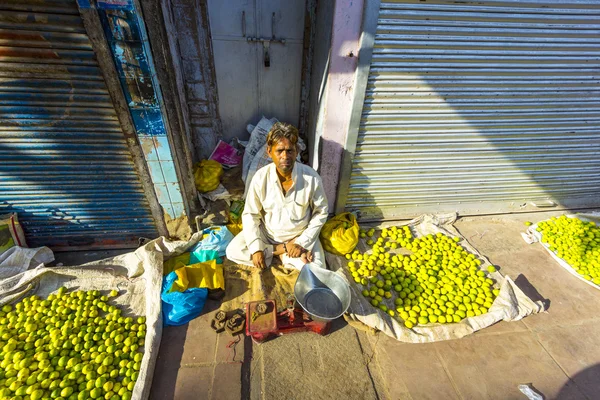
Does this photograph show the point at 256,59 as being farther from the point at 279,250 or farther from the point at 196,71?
the point at 279,250

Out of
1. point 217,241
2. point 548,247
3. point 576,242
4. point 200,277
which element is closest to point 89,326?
point 200,277

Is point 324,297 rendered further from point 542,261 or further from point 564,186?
point 564,186

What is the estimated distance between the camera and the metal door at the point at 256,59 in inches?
143

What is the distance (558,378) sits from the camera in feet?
8.48

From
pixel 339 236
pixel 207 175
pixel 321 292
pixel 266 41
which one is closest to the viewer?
pixel 321 292

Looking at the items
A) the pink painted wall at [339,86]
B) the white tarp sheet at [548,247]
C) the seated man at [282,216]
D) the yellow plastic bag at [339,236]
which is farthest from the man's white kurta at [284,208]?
the white tarp sheet at [548,247]

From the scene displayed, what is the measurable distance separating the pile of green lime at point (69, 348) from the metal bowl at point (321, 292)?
1635 millimetres

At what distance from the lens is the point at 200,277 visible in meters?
3.02

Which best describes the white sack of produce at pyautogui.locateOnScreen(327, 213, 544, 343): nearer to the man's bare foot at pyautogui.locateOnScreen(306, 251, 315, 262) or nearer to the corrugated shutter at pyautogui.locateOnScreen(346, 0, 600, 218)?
the man's bare foot at pyautogui.locateOnScreen(306, 251, 315, 262)

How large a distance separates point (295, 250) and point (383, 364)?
1428 millimetres

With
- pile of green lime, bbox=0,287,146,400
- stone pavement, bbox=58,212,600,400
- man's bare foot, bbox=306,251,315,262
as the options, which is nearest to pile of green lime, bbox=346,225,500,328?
stone pavement, bbox=58,212,600,400

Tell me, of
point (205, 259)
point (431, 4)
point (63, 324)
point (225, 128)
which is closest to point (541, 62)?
point (431, 4)

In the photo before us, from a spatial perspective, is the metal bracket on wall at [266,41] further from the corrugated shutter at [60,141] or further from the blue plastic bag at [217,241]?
the blue plastic bag at [217,241]

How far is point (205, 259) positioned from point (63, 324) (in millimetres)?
1451
